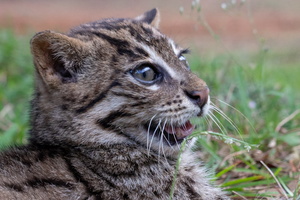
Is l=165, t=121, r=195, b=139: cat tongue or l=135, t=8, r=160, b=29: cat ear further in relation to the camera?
l=135, t=8, r=160, b=29: cat ear

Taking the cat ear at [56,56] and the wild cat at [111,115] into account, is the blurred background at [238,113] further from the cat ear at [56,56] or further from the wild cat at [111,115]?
the cat ear at [56,56]

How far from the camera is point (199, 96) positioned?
4.25 meters

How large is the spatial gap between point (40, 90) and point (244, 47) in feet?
48.2

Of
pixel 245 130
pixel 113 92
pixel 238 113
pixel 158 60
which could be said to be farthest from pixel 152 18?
pixel 245 130

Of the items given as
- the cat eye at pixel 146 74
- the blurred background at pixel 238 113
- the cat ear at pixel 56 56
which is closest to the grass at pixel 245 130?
the blurred background at pixel 238 113

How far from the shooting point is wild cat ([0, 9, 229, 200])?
4172 mm

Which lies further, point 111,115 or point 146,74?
point 146,74

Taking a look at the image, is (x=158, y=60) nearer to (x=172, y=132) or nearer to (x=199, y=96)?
(x=199, y=96)

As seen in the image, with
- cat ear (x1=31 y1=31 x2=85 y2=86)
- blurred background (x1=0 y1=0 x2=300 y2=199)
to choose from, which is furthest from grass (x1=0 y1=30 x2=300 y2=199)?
cat ear (x1=31 y1=31 x2=85 y2=86)

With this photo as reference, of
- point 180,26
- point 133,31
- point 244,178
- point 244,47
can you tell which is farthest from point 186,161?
point 180,26

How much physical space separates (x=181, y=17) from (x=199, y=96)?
1957 centimetres

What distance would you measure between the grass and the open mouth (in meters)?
0.34

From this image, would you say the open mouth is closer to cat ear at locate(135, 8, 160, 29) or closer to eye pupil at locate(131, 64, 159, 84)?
eye pupil at locate(131, 64, 159, 84)

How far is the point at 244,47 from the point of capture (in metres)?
18.4
